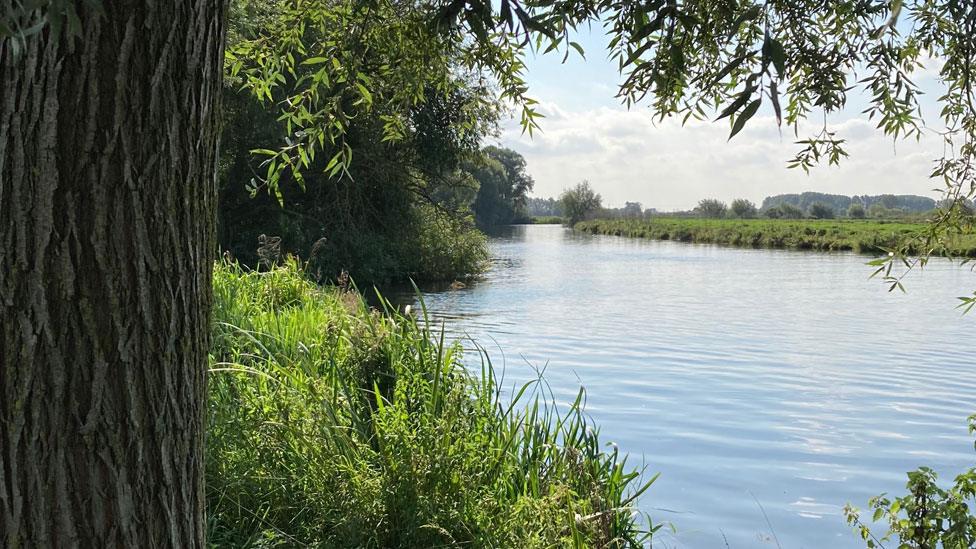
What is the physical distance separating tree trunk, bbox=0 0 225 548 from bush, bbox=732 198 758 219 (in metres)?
82.5

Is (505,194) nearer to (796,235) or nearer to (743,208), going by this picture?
(743,208)

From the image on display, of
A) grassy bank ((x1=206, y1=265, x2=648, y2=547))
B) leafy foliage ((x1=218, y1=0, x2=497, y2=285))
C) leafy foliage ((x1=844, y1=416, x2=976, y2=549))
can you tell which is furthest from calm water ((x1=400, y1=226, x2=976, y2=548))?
leafy foliage ((x1=844, y1=416, x2=976, y2=549))

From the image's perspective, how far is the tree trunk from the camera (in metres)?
1.72

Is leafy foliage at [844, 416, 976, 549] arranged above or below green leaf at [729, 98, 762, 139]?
below

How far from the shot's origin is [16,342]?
1.73m

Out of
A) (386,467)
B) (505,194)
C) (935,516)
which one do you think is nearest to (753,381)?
(935,516)

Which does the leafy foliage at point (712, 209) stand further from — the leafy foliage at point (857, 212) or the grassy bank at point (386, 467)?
the grassy bank at point (386, 467)

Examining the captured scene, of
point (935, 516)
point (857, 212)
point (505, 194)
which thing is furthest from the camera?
point (505, 194)

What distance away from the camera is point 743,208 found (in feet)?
269

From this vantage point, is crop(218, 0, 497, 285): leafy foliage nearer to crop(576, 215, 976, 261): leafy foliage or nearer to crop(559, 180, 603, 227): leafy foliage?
crop(576, 215, 976, 261): leafy foliage

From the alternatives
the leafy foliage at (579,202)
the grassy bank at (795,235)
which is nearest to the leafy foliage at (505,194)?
the leafy foliage at (579,202)

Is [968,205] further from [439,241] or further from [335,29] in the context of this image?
[439,241]

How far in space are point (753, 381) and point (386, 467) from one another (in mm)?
7834

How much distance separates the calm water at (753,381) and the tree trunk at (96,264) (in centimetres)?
309
